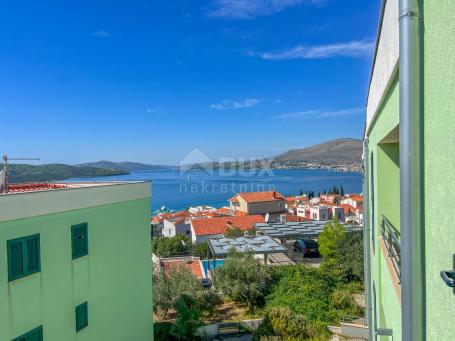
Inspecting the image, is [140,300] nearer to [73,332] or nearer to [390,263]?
[73,332]

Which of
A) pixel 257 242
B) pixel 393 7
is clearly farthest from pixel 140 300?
pixel 257 242

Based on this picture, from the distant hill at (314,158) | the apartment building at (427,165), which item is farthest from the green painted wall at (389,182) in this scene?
the distant hill at (314,158)

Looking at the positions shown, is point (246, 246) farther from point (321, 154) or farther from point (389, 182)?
point (321, 154)

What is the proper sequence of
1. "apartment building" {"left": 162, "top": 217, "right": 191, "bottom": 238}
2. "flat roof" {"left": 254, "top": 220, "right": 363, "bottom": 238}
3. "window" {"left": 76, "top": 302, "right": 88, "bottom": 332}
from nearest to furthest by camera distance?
"window" {"left": 76, "top": 302, "right": 88, "bottom": 332}, "flat roof" {"left": 254, "top": 220, "right": 363, "bottom": 238}, "apartment building" {"left": 162, "top": 217, "right": 191, "bottom": 238}

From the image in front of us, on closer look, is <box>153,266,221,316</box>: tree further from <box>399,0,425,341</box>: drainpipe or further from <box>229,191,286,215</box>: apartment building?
<box>229,191,286,215</box>: apartment building

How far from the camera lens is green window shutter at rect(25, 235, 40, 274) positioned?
651 cm

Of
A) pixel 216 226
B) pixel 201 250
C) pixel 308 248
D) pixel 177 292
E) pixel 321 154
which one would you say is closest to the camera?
pixel 177 292

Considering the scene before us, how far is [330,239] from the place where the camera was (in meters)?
21.4

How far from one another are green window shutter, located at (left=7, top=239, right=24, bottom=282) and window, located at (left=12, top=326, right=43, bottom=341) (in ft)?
3.81

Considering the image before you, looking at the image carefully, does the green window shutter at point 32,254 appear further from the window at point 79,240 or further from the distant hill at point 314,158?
the distant hill at point 314,158

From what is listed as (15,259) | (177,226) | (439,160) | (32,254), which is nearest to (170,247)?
(177,226)

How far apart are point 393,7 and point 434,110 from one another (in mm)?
1373

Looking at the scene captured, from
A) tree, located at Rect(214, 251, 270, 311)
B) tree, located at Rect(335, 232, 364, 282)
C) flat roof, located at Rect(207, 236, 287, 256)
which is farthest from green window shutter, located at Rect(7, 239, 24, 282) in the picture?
tree, located at Rect(335, 232, 364, 282)

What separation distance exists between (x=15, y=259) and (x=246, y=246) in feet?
49.0
